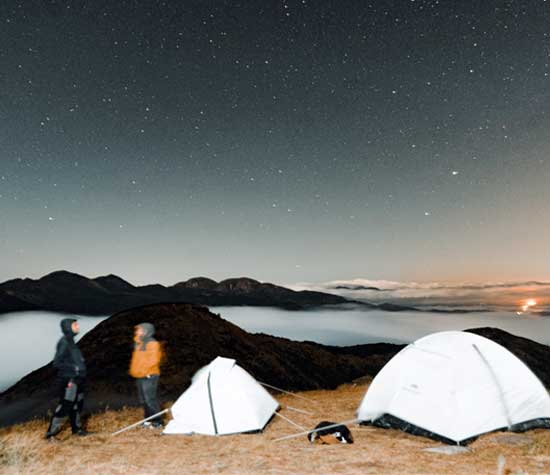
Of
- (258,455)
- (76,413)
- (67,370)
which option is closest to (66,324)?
(67,370)

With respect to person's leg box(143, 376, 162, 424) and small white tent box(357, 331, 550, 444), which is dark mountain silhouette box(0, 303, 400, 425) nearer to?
person's leg box(143, 376, 162, 424)

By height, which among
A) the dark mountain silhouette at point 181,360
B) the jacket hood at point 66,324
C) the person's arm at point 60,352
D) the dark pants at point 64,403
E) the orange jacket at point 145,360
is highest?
the jacket hood at point 66,324

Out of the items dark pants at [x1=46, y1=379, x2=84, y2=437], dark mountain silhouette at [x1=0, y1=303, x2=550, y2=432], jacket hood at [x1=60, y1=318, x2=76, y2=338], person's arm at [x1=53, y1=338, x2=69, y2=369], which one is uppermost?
jacket hood at [x1=60, y1=318, x2=76, y2=338]

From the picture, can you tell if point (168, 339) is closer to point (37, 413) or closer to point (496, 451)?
point (37, 413)

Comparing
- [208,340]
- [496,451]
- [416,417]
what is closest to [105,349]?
[208,340]

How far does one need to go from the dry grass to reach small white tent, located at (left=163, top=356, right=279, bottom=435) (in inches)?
13.0

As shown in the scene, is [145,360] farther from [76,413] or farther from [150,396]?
[76,413]

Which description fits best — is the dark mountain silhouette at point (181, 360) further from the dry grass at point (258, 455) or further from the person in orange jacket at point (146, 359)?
the dry grass at point (258, 455)

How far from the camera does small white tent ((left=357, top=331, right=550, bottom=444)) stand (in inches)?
376

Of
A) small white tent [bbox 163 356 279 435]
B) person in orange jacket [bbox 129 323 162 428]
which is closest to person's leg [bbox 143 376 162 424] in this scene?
person in orange jacket [bbox 129 323 162 428]

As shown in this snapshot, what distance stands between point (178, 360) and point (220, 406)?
15163mm

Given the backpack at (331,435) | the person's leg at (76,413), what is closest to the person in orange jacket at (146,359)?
the person's leg at (76,413)

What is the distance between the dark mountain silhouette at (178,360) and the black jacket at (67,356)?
680 cm

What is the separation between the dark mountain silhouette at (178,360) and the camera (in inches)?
748
